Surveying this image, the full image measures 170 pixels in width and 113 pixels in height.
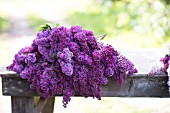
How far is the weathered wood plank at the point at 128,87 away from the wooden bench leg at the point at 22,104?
7 cm

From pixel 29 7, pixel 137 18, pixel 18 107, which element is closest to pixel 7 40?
pixel 137 18

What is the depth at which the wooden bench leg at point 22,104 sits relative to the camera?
8.78ft

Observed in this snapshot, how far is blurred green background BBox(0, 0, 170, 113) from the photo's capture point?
4662 millimetres

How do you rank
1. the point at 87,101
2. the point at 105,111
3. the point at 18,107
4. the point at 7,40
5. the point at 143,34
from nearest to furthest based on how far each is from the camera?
the point at 18,107
the point at 105,111
the point at 87,101
the point at 143,34
the point at 7,40

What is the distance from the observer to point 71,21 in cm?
868

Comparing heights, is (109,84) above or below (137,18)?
below

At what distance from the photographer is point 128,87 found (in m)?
2.63

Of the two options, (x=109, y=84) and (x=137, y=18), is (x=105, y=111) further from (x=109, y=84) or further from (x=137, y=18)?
(x=137, y=18)

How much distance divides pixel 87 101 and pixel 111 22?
3.57 metres

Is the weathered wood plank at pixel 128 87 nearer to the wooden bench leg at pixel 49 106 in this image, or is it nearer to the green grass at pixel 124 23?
the wooden bench leg at pixel 49 106

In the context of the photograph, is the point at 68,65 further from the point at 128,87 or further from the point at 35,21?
the point at 35,21

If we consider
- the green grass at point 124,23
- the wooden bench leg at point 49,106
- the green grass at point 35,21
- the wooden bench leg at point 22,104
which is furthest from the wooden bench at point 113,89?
the green grass at point 35,21

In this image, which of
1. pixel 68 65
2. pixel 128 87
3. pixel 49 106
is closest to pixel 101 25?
pixel 49 106

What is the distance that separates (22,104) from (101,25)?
559cm
